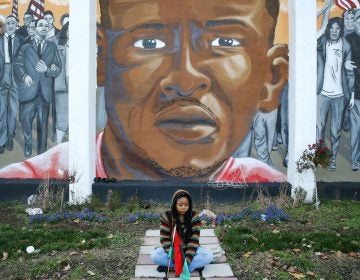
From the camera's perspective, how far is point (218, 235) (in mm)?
6406

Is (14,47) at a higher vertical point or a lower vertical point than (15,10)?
lower

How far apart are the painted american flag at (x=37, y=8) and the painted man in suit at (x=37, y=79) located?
5.5 inches

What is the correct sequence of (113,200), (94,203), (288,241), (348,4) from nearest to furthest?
(288,241) → (113,200) → (94,203) → (348,4)

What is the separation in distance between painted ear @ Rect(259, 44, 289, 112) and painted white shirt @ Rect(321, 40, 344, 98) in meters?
0.93

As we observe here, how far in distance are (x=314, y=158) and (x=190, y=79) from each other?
3.40 meters

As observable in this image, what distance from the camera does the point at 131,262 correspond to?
17.4 ft

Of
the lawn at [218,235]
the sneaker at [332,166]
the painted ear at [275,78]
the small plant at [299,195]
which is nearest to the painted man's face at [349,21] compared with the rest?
the painted ear at [275,78]

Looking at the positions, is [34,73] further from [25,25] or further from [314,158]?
[314,158]

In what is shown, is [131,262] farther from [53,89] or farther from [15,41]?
[15,41]

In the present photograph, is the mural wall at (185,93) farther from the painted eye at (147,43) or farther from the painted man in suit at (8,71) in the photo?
the painted man in suit at (8,71)

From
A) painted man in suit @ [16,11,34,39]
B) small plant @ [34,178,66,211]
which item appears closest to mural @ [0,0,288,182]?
painted man in suit @ [16,11,34,39]

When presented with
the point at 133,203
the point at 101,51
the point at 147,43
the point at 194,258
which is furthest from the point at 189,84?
the point at 194,258

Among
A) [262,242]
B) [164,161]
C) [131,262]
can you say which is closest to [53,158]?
[164,161]

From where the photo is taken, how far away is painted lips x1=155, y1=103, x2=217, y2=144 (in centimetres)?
981
